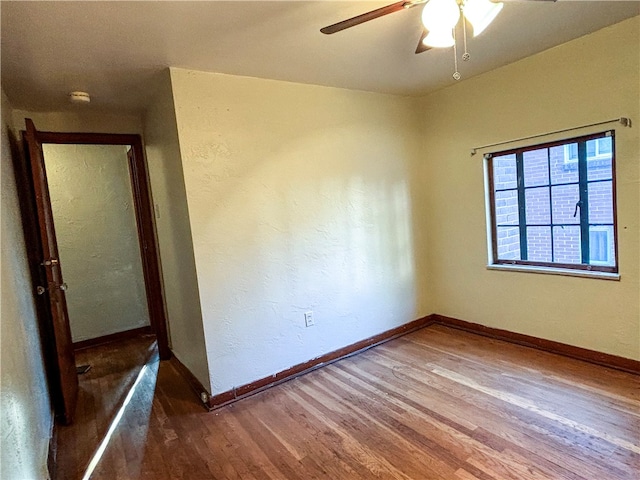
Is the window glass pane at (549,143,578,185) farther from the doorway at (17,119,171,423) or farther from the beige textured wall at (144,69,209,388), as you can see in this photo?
the doorway at (17,119,171,423)

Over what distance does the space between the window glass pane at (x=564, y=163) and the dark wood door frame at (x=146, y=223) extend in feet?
11.1

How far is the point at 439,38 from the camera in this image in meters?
1.66

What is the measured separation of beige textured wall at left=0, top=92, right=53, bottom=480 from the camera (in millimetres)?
1388

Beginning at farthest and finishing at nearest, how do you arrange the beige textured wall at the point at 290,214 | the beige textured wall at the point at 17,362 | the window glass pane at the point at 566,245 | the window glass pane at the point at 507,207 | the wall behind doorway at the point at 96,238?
the wall behind doorway at the point at 96,238 → the window glass pane at the point at 507,207 → the window glass pane at the point at 566,245 → the beige textured wall at the point at 290,214 → the beige textured wall at the point at 17,362

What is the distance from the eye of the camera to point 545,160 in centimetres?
294

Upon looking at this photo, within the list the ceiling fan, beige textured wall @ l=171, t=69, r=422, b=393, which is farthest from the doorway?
the ceiling fan

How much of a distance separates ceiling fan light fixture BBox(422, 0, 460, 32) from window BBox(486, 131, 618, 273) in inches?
68.0

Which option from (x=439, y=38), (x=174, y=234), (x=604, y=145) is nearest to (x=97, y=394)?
(x=174, y=234)

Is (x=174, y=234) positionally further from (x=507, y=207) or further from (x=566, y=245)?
(x=566, y=245)

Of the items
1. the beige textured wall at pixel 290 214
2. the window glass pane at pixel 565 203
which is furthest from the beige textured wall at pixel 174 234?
the window glass pane at pixel 565 203

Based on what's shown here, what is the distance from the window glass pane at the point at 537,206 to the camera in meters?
2.96

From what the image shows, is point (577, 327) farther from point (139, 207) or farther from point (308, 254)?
point (139, 207)

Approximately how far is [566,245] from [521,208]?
0.46 m

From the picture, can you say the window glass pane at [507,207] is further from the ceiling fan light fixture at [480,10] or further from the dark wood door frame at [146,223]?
the dark wood door frame at [146,223]
